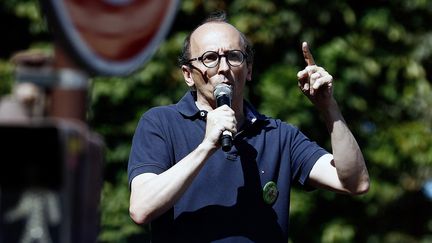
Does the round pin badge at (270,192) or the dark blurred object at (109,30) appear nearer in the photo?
the dark blurred object at (109,30)

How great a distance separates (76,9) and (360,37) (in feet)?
31.7

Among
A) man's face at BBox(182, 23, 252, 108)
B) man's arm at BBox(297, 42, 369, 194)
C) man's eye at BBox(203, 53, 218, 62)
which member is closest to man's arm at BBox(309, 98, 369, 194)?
man's arm at BBox(297, 42, 369, 194)

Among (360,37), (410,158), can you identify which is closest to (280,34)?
(360,37)

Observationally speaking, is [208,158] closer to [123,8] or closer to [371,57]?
[123,8]

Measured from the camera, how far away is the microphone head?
499 centimetres

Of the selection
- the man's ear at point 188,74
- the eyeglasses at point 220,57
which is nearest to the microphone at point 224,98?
the eyeglasses at point 220,57

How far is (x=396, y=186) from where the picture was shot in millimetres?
13242

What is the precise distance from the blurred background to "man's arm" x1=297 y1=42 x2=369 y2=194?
245 inches

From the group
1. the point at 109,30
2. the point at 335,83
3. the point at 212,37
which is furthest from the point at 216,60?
the point at 335,83

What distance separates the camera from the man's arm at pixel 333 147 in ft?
16.9

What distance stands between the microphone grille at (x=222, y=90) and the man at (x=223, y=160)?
0.13ft

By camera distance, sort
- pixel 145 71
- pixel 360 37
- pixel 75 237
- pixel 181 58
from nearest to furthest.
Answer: pixel 75 237 < pixel 181 58 < pixel 145 71 < pixel 360 37

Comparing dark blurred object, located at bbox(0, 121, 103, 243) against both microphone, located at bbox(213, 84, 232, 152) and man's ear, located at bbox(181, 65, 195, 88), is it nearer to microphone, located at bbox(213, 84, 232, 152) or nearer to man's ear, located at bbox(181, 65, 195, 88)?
microphone, located at bbox(213, 84, 232, 152)

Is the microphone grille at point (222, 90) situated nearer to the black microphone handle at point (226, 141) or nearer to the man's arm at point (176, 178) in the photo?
the man's arm at point (176, 178)
